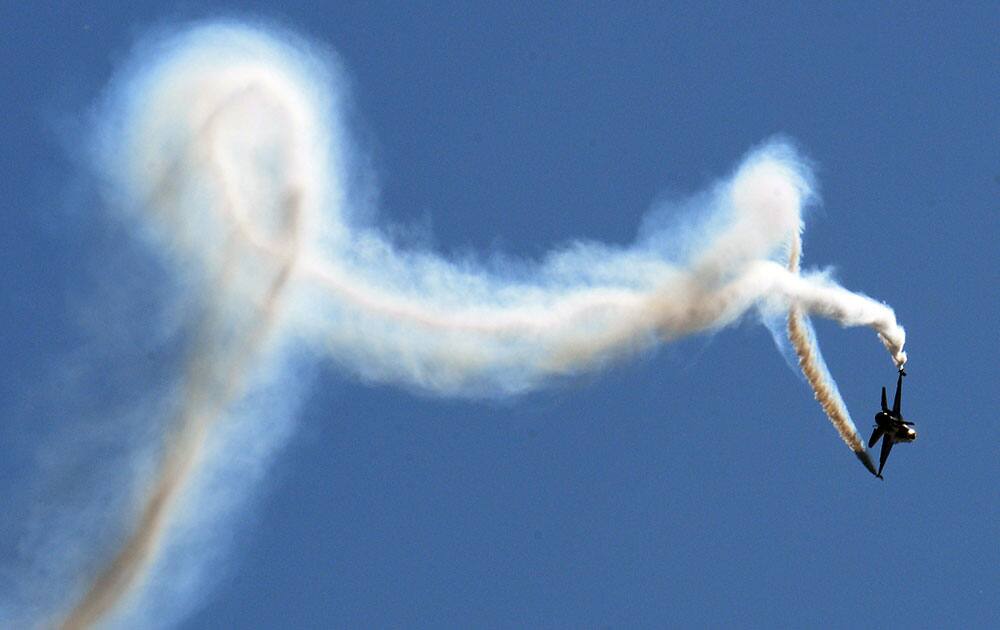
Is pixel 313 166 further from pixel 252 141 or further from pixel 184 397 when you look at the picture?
pixel 184 397

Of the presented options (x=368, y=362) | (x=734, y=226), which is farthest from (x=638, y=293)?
(x=368, y=362)

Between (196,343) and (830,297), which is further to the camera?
(830,297)

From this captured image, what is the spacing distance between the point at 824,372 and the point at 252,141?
14.2 meters

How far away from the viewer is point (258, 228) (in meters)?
50.4

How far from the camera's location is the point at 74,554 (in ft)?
166

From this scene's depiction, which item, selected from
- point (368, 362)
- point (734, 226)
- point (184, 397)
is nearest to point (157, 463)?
point (184, 397)

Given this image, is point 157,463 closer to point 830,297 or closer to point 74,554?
point 74,554

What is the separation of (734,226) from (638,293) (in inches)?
100

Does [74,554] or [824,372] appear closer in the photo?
[74,554]

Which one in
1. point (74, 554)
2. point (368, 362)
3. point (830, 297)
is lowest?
point (74, 554)

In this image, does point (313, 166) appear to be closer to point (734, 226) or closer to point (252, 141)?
point (252, 141)

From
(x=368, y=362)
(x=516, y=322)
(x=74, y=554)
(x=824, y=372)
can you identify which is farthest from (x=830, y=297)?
(x=74, y=554)

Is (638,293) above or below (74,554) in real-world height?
above

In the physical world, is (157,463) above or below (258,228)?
below
